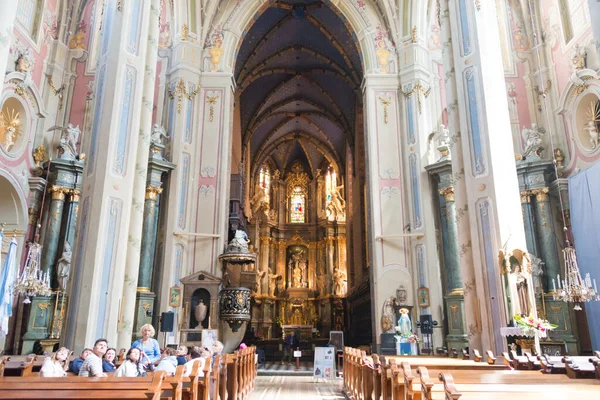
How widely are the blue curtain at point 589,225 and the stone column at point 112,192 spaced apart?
8587 millimetres

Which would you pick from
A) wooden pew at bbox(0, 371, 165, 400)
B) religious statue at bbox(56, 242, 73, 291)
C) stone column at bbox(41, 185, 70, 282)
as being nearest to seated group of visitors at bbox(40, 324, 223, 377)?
wooden pew at bbox(0, 371, 165, 400)

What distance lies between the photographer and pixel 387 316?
507 inches

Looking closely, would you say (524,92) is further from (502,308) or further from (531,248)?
(502,308)

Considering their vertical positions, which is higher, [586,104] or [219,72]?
[219,72]

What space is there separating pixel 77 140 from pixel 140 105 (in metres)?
4.82

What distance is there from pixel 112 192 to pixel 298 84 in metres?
16.1

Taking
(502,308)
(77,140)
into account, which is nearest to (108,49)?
(77,140)

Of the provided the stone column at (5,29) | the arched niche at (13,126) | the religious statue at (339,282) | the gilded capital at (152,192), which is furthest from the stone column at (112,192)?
the religious statue at (339,282)

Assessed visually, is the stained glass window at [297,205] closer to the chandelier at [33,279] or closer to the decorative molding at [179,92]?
the decorative molding at [179,92]

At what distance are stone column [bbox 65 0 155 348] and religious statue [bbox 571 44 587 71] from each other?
29.4 feet

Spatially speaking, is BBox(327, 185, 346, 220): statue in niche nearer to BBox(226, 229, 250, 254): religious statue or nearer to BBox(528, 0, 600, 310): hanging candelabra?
BBox(226, 229, 250, 254): religious statue

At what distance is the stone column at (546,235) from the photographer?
35.7 ft

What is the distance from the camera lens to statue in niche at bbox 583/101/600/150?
423 inches

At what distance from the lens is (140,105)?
867cm
